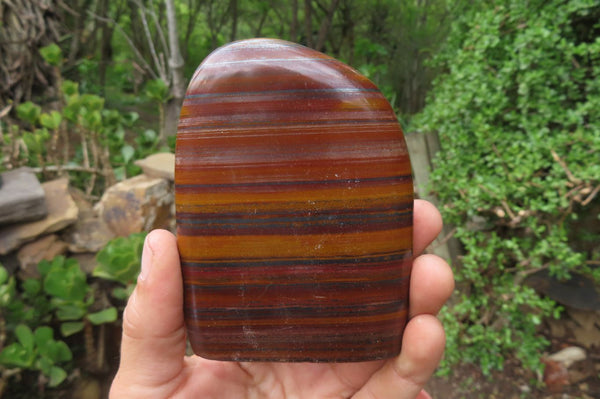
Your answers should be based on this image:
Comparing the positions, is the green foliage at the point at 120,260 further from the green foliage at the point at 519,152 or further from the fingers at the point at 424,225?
the green foliage at the point at 519,152

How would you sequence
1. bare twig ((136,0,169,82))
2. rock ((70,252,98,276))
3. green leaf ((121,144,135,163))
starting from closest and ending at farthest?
rock ((70,252,98,276)) < green leaf ((121,144,135,163)) < bare twig ((136,0,169,82))

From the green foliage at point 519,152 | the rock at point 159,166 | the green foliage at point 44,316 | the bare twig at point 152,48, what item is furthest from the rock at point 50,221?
the green foliage at point 519,152

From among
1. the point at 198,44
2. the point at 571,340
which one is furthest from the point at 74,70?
the point at 571,340

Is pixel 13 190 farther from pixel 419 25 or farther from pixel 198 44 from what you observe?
pixel 198 44

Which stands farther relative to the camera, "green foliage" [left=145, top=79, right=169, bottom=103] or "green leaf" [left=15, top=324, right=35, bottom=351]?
A: "green foliage" [left=145, top=79, right=169, bottom=103]

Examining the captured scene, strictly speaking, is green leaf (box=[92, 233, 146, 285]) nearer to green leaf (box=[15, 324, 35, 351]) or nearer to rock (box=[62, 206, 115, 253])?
green leaf (box=[15, 324, 35, 351])

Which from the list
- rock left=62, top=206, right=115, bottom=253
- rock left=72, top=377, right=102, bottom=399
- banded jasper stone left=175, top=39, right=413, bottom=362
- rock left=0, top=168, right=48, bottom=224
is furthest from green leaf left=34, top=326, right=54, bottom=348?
banded jasper stone left=175, top=39, right=413, bottom=362

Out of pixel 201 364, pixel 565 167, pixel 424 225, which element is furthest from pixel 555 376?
pixel 201 364
